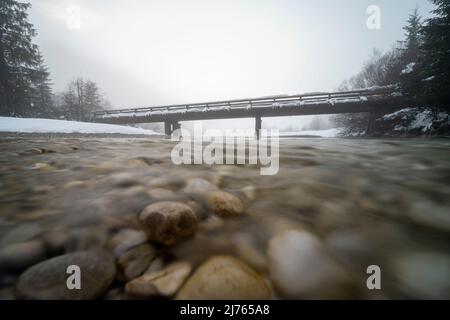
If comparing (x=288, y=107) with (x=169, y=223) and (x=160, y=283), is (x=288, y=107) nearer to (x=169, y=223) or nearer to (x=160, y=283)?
(x=169, y=223)

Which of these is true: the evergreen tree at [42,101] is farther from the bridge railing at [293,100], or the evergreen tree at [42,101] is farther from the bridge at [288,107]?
the bridge railing at [293,100]

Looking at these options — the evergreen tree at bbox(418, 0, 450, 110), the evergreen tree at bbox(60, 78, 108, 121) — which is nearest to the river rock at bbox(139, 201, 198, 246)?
the evergreen tree at bbox(418, 0, 450, 110)

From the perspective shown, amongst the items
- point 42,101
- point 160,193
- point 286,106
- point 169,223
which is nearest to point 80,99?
point 42,101

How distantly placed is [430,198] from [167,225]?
2.23 m

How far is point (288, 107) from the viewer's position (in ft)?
53.6

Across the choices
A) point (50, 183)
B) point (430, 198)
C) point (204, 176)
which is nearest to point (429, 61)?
point (430, 198)

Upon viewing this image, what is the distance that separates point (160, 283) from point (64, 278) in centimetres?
43

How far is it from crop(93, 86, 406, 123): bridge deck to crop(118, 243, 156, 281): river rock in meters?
16.8

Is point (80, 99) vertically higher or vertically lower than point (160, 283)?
higher

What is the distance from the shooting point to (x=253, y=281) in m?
0.97

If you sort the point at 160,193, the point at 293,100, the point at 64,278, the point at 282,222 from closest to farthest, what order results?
the point at 64,278 < the point at 282,222 < the point at 160,193 < the point at 293,100

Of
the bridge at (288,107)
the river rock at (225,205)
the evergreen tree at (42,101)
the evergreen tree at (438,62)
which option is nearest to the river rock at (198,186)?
the river rock at (225,205)
